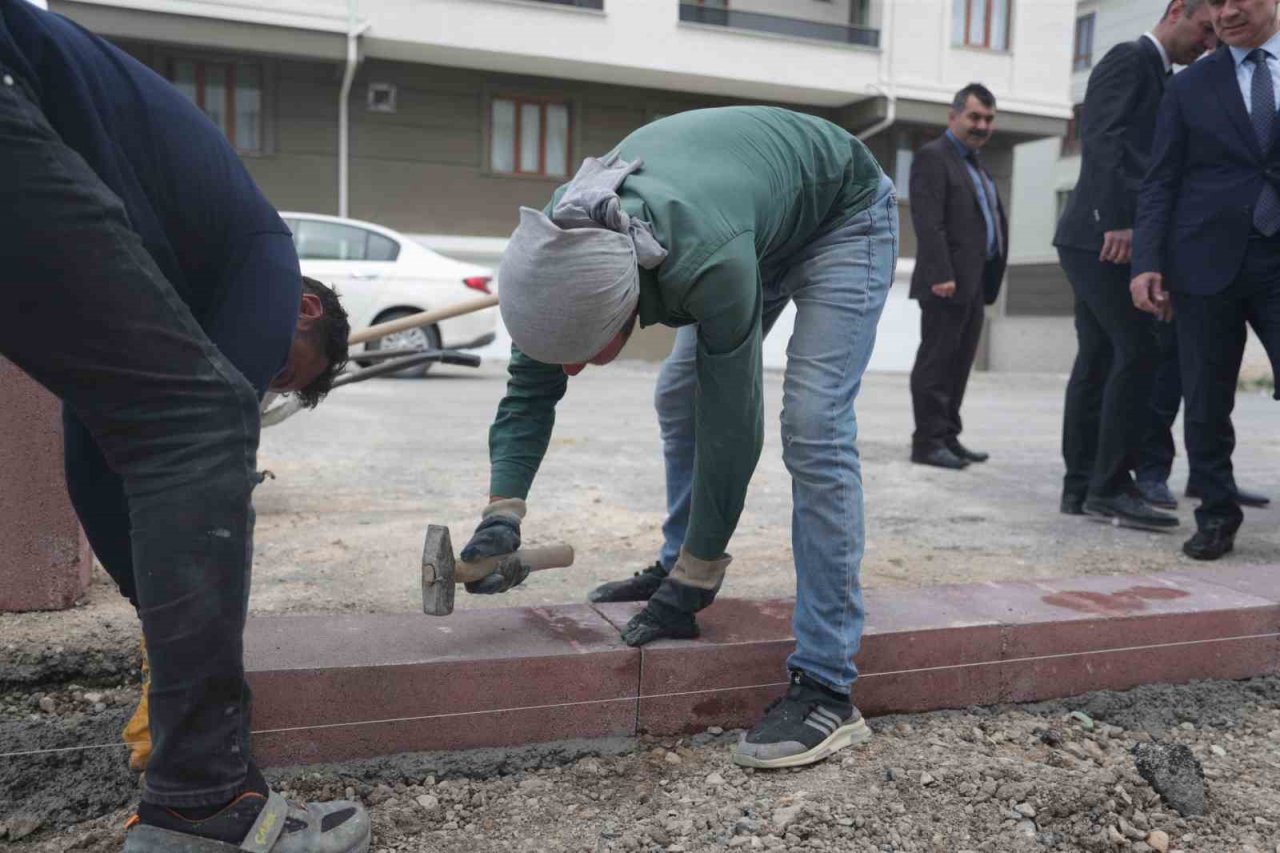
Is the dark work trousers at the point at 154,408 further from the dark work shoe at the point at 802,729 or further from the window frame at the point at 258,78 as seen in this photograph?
the window frame at the point at 258,78

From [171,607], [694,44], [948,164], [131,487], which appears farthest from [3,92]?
[694,44]

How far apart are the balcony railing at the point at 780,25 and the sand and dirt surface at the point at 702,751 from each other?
1223 cm

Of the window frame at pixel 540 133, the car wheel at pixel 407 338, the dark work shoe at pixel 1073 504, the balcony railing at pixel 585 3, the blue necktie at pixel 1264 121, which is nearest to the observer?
the blue necktie at pixel 1264 121

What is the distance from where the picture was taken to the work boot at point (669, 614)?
243cm

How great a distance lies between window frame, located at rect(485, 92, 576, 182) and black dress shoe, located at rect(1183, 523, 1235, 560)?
12194mm

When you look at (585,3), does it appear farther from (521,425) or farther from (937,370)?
(521,425)

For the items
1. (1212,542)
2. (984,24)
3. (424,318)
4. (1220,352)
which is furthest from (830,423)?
(984,24)

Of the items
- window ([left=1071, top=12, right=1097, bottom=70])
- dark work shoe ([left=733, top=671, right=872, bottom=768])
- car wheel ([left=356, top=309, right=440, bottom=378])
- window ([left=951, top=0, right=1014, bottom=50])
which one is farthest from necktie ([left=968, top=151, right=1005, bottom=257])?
window ([left=1071, top=12, right=1097, bottom=70])

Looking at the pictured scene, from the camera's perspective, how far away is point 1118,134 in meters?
4.32

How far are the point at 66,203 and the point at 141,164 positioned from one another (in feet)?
0.80

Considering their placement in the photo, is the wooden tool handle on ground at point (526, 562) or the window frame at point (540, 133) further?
the window frame at point (540, 133)

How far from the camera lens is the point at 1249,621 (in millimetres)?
2930

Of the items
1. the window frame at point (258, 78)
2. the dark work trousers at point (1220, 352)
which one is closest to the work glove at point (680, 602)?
the dark work trousers at point (1220, 352)

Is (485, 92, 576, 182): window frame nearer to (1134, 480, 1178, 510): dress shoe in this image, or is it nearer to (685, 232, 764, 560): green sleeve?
(1134, 480, 1178, 510): dress shoe
